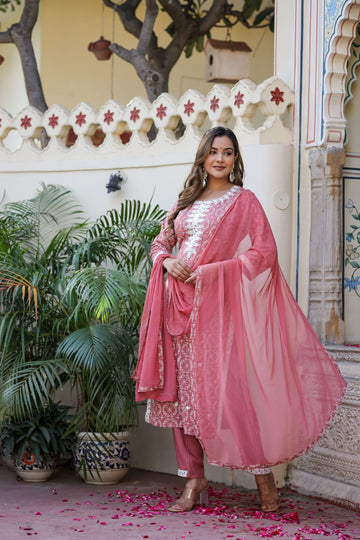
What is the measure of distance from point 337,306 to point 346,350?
0.30m

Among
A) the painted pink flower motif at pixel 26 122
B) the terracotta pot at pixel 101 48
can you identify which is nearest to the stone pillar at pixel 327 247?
the painted pink flower motif at pixel 26 122

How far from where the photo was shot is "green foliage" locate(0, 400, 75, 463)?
17.5 ft

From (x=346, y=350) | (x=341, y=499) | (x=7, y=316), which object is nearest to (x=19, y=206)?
(x=7, y=316)

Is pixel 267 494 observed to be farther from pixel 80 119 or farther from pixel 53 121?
pixel 53 121

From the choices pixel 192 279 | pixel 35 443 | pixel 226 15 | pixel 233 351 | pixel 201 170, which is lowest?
pixel 35 443

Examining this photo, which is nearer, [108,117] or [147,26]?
[108,117]

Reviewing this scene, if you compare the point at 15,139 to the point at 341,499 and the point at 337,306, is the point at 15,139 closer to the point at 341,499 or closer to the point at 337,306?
the point at 337,306

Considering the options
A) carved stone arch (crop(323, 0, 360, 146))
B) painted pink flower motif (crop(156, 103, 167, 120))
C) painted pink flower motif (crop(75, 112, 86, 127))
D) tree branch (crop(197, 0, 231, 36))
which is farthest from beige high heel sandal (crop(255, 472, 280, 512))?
tree branch (crop(197, 0, 231, 36))

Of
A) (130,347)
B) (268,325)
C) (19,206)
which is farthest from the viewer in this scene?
(19,206)

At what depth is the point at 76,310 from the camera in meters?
5.05

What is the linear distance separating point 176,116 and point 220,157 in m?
1.41

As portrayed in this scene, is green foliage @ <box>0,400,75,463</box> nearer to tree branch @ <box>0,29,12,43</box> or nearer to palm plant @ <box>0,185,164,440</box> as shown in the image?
palm plant @ <box>0,185,164,440</box>

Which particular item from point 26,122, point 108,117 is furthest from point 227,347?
point 26,122

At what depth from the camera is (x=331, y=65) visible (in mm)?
5430
